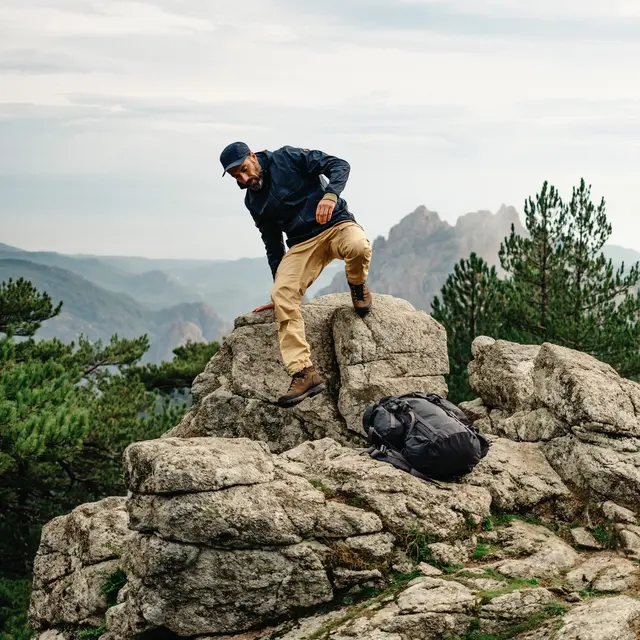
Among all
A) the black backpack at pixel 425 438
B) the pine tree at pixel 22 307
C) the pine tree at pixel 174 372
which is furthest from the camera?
the pine tree at pixel 174 372

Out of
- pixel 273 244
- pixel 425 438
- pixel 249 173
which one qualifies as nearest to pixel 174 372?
pixel 273 244

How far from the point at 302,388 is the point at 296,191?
95.4 inches

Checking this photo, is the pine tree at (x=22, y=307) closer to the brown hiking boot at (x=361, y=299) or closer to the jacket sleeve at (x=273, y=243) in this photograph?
the jacket sleeve at (x=273, y=243)

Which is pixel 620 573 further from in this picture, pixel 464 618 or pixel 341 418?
pixel 341 418

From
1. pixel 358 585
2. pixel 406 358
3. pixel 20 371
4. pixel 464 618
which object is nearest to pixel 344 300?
pixel 406 358

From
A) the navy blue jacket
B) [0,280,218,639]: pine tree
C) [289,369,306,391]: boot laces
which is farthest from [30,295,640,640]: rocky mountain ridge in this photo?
[0,280,218,639]: pine tree

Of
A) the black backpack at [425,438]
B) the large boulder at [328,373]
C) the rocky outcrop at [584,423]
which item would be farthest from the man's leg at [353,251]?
the rocky outcrop at [584,423]

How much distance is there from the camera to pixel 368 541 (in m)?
6.79

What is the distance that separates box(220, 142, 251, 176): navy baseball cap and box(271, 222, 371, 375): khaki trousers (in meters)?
1.37

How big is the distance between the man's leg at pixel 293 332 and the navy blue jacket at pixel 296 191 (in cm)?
31

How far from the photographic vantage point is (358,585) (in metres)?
6.67

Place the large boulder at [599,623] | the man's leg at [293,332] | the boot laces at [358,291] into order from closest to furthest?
the large boulder at [599,623] → the man's leg at [293,332] → the boot laces at [358,291]

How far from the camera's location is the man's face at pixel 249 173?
909 centimetres

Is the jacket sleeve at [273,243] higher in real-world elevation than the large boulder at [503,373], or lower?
higher
